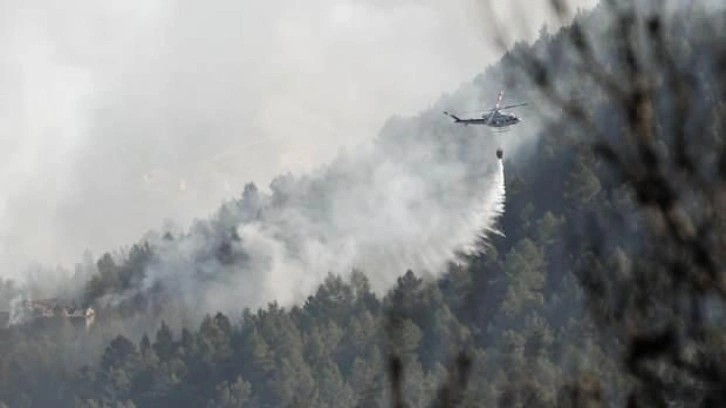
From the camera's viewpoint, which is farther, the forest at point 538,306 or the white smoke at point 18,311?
the white smoke at point 18,311

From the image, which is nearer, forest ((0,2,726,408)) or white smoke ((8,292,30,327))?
forest ((0,2,726,408))

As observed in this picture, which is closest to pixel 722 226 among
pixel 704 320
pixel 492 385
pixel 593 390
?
pixel 704 320

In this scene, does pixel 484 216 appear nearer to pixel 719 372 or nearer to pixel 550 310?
pixel 550 310

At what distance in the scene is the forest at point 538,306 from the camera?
14.0 meters

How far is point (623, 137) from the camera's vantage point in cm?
1404

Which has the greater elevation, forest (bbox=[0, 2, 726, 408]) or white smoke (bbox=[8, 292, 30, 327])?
white smoke (bbox=[8, 292, 30, 327])

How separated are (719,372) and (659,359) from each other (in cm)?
45

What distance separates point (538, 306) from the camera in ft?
407

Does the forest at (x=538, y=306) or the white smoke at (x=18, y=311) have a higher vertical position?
the white smoke at (x=18, y=311)

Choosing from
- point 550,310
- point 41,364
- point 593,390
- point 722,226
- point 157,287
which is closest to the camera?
point 722,226

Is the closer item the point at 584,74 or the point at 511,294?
the point at 584,74

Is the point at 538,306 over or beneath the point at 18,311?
beneath

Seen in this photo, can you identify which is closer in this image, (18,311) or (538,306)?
(538,306)

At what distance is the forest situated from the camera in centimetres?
1400
